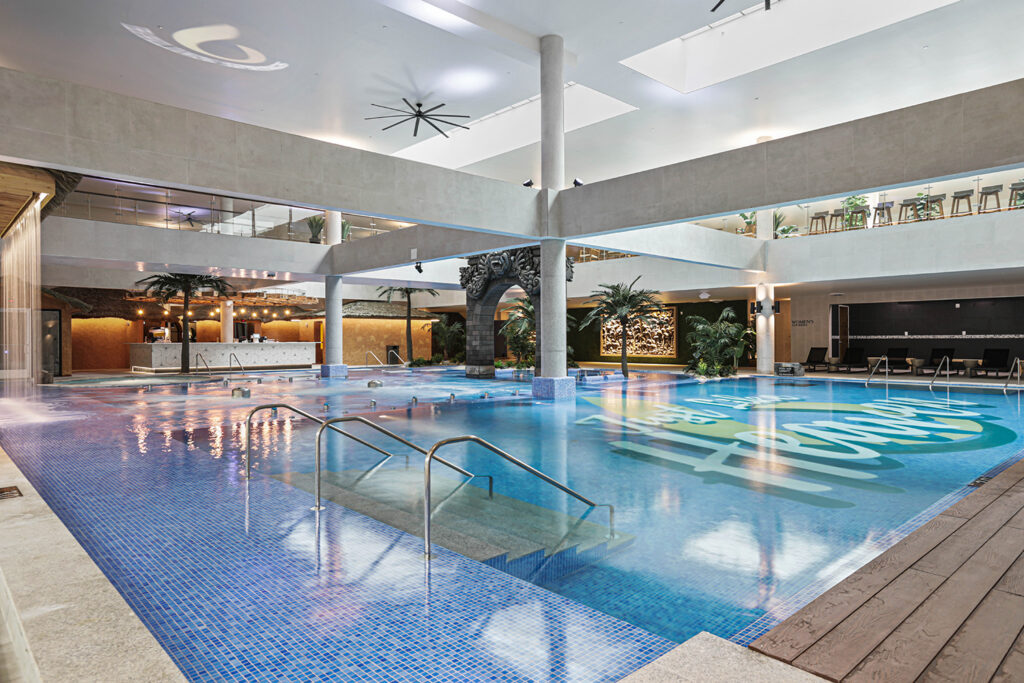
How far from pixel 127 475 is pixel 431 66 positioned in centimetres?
1308

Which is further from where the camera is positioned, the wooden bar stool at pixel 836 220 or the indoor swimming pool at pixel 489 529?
the wooden bar stool at pixel 836 220

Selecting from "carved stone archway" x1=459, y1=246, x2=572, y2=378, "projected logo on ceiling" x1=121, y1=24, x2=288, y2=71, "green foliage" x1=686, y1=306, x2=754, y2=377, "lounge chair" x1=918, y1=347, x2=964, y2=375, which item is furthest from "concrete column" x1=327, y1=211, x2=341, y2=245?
"lounge chair" x1=918, y1=347, x2=964, y2=375

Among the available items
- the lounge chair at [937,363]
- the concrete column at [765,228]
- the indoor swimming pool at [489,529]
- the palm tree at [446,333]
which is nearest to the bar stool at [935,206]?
the concrete column at [765,228]

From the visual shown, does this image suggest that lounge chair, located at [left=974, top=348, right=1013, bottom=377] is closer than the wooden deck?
No

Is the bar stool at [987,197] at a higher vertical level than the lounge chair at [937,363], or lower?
higher

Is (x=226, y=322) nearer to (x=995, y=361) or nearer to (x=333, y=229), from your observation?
(x=333, y=229)

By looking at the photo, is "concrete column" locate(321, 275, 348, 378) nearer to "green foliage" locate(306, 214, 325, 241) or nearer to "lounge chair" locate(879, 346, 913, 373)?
"green foliage" locate(306, 214, 325, 241)

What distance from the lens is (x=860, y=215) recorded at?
20.0m

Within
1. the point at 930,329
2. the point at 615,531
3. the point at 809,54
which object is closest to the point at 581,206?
the point at 809,54

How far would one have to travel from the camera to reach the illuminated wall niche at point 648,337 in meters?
31.6

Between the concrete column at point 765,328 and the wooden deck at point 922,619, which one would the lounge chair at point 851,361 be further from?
the wooden deck at point 922,619

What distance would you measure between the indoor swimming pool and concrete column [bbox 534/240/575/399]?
13.1 ft

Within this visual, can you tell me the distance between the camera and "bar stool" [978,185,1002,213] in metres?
17.2

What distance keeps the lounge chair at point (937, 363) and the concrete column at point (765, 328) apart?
18.2ft
